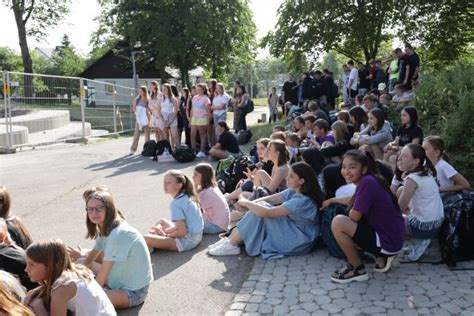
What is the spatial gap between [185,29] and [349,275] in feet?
110

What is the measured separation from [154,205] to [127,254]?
3.98 metres

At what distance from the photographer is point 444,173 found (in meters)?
5.57

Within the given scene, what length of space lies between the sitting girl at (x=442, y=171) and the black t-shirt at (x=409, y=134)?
170 centimetres

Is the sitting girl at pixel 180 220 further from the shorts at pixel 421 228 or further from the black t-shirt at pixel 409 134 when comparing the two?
the black t-shirt at pixel 409 134

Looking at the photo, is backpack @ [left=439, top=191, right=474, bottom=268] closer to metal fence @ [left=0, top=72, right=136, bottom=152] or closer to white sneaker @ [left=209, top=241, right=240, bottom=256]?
white sneaker @ [left=209, top=241, right=240, bottom=256]

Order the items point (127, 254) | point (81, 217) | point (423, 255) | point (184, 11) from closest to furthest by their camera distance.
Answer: point (127, 254) → point (423, 255) → point (81, 217) → point (184, 11)

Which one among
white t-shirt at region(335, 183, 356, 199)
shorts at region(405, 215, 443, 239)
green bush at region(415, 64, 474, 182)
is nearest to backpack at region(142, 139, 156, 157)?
green bush at region(415, 64, 474, 182)

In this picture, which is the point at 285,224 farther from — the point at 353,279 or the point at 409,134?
the point at 409,134

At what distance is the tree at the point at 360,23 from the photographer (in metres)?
23.5

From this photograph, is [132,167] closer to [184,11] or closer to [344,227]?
[344,227]

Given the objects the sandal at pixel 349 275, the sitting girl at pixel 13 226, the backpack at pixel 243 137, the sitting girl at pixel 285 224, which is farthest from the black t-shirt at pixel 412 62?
the sitting girl at pixel 13 226

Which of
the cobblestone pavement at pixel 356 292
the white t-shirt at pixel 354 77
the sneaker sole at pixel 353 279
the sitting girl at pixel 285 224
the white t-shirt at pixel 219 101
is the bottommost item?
the cobblestone pavement at pixel 356 292

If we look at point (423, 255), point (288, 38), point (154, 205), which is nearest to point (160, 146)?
point (154, 205)

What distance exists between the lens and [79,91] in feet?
55.7
